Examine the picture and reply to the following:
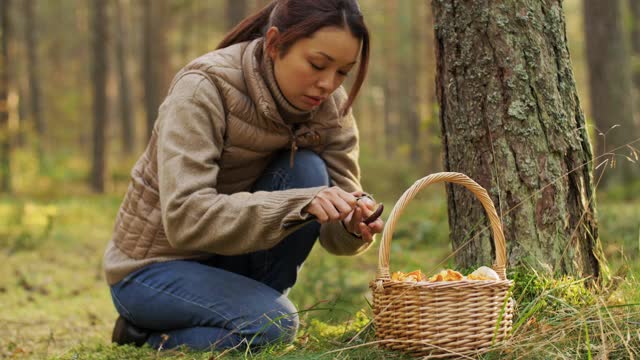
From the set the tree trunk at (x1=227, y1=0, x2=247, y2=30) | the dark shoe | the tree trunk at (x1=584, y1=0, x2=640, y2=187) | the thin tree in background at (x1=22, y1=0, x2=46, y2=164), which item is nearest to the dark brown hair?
the dark shoe

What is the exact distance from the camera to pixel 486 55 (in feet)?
9.05

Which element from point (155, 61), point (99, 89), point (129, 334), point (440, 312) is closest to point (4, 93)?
point (99, 89)

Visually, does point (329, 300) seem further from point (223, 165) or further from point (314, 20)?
point (314, 20)

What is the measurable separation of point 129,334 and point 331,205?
1259 millimetres

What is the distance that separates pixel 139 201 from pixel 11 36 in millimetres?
10417

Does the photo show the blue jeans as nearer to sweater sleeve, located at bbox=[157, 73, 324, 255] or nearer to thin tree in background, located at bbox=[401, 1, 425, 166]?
sweater sleeve, located at bbox=[157, 73, 324, 255]

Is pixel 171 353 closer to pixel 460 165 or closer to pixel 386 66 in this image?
pixel 460 165

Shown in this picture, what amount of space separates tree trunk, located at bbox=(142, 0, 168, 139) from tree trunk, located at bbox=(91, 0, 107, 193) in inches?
33.5

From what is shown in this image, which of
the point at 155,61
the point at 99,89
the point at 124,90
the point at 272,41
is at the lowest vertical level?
the point at 124,90

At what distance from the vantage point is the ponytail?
9.78 ft

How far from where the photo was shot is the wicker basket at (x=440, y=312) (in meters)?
2.16

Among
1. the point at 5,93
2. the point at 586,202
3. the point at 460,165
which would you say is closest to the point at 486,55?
the point at 460,165

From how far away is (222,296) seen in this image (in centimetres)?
277

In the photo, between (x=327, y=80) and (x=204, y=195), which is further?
(x=327, y=80)
